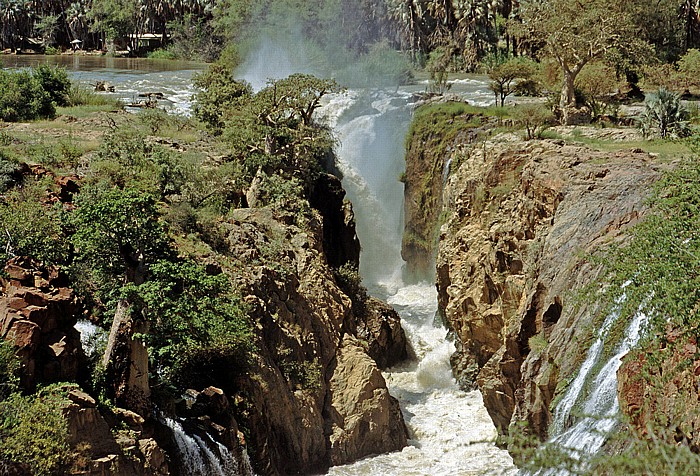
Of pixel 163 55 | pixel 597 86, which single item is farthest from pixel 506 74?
pixel 163 55

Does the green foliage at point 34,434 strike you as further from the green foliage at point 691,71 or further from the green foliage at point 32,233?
the green foliage at point 691,71


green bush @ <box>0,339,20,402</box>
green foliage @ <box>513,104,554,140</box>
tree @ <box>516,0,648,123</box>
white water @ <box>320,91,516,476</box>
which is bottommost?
white water @ <box>320,91,516,476</box>

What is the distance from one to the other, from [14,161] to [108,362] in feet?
29.5

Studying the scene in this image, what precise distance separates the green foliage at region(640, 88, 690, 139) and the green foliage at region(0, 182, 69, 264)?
16593mm

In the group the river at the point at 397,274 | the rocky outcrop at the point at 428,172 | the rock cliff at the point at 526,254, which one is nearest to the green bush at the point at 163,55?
the river at the point at 397,274

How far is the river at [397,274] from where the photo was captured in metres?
20.0

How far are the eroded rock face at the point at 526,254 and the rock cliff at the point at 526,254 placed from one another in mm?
31

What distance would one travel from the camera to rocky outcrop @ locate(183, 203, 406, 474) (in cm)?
1766

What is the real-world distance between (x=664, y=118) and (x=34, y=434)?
1985 cm

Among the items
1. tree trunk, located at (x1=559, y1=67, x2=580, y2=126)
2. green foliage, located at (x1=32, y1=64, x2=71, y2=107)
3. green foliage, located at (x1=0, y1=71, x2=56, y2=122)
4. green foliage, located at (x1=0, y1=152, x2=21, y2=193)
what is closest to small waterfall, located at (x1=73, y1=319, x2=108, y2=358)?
green foliage, located at (x1=0, y1=152, x2=21, y2=193)

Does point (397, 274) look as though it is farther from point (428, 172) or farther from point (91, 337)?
point (91, 337)

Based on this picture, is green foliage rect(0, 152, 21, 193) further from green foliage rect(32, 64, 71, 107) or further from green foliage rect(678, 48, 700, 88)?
green foliage rect(678, 48, 700, 88)

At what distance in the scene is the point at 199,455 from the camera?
15.0 metres

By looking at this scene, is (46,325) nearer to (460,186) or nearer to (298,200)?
(298,200)
